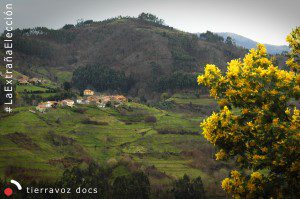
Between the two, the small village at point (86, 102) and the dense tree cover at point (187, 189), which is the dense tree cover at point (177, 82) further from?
the dense tree cover at point (187, 189)

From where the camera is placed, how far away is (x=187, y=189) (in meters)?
70.6

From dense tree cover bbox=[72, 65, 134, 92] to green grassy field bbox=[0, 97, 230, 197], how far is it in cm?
7104

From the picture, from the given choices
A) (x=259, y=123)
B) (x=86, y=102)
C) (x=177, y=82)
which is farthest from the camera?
(x=177, y=82)

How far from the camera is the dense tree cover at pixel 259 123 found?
49.3 ft

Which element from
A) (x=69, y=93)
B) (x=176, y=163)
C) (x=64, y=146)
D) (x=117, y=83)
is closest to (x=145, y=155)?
(x=176, y=163)

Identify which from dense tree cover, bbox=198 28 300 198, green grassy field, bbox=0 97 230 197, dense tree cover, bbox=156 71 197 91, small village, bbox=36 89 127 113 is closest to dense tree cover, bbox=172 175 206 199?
green grassy field, bbox=0 97 230 197

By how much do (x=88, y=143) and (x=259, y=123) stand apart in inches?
3007

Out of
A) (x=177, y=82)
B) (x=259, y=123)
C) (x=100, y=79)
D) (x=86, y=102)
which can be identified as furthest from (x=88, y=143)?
(x=100, y=79)

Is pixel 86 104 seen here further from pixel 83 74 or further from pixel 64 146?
pixel 83 74

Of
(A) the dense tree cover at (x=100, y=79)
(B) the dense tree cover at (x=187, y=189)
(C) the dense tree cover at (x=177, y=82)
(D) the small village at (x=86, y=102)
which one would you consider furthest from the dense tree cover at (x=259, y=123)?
(A) the dense tree cover at (x=100, y=79)

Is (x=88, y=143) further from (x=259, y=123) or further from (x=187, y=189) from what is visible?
(x=259, y=123)

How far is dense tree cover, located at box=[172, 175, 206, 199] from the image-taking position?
2771 inches

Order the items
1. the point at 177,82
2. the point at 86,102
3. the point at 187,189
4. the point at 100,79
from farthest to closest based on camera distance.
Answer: the point at 100,79 → the point at 177,82 → the point at 86,102 → the point at 187,189

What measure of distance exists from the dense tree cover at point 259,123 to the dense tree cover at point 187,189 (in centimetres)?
5493
